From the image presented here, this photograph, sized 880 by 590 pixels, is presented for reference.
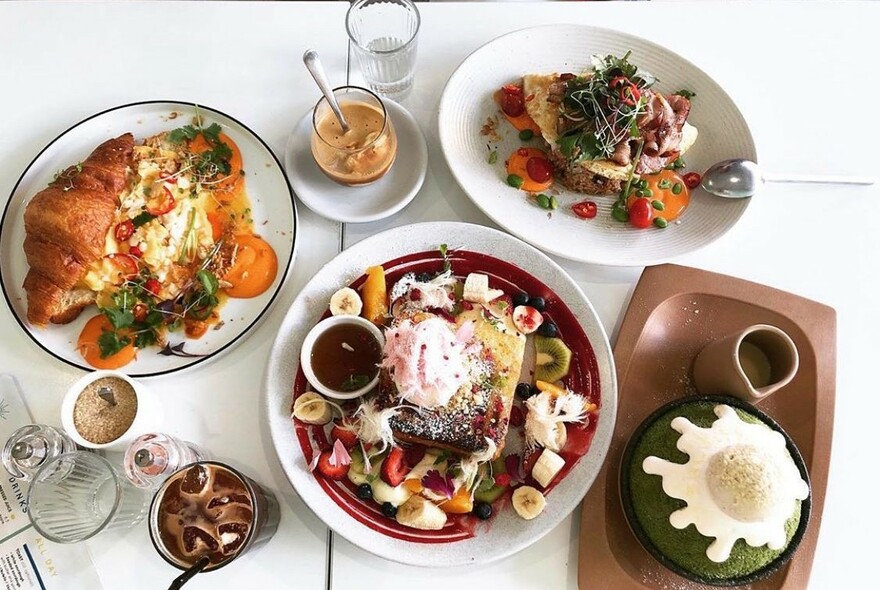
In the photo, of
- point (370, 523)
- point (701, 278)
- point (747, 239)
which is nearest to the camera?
point (370, 523)

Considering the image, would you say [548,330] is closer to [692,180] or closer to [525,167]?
[525,167]

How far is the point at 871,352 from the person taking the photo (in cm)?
195

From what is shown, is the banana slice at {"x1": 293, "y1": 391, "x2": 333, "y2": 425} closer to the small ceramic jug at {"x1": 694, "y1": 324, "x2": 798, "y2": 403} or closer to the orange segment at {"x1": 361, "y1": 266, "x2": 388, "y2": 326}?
the orange segment at {"x1": 361, "y1": 266, "x2": 388, "y2": 326}

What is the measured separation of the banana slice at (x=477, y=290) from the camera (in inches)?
72.2

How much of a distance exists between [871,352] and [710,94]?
1002 millimetres

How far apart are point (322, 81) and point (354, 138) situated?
225mm

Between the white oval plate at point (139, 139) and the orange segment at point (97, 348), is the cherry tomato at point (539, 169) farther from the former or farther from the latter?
the orange segment at point (97, 348)

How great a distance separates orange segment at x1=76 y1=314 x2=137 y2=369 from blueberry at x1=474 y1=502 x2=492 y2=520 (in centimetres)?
113

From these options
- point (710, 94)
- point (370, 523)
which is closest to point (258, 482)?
point (370, 523)

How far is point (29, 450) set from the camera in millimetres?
1695

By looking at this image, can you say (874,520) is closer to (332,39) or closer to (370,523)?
(370,523)

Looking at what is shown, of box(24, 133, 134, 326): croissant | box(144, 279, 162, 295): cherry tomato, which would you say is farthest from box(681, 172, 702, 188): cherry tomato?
box(24, 133, 134, 326): croissant

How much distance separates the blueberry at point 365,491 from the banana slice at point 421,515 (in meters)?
0.09

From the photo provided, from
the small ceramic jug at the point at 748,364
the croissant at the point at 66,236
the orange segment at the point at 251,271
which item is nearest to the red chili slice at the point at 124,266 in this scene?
the croissant at the point at 66,236
